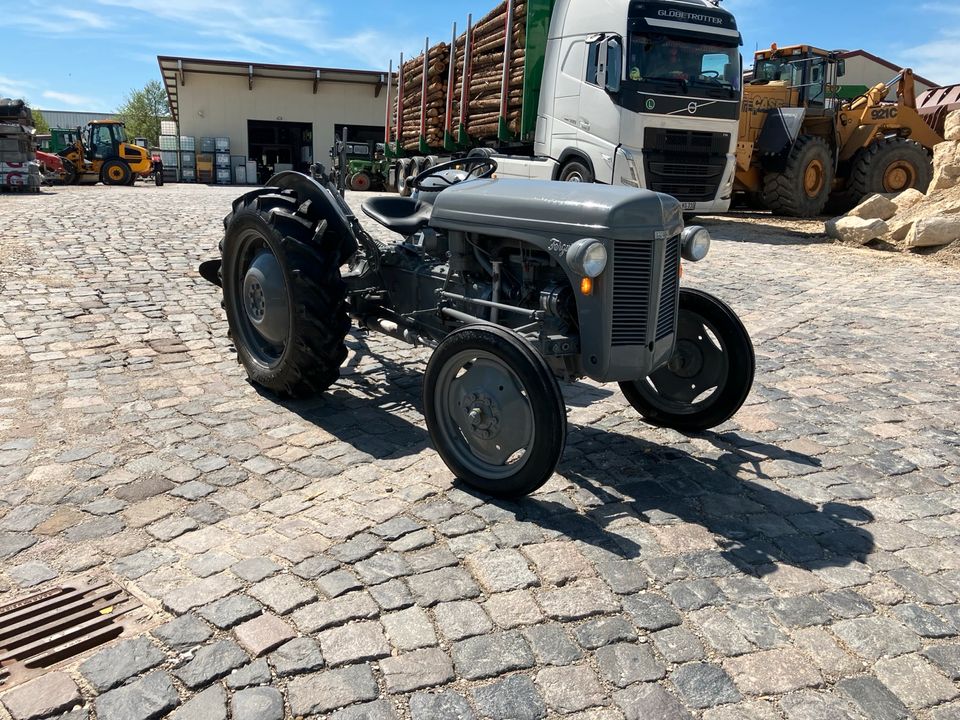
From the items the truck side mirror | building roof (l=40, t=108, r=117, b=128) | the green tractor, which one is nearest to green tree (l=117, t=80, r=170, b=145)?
building roof (l=40, t=108, r=117, b=128)

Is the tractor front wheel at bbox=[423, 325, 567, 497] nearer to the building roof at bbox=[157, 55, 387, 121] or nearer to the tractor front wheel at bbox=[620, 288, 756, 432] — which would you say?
the tractor front wheel at bbox=[620, 288, 756, 432]

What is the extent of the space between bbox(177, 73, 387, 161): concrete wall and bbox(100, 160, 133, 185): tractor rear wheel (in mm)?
6794

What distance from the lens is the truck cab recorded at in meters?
11.5

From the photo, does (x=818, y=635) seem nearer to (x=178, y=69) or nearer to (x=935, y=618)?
(x=935, y=618)

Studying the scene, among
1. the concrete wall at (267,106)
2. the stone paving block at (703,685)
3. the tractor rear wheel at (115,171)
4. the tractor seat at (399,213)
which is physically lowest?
the stone paving block at (703,685)

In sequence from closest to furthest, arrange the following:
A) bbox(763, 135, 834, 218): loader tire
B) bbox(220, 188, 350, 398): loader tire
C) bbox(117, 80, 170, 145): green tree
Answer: bbox(220, 188, 350, 398): loader tire → bbox(763, 135, 834, 218): loader tire → bbox(117, 80, 170, 145): green tree

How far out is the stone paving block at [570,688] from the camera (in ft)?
7.53

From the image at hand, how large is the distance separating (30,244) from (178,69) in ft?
99.4

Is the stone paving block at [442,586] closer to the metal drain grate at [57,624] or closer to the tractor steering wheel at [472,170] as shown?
the metal drain grate at [57,624]

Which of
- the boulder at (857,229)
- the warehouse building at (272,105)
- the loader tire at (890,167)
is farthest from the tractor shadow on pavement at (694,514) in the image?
the warehouse building at (272,105)

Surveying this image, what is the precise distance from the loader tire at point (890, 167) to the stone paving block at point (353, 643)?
16.4m

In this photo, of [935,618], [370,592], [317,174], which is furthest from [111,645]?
[317,174]

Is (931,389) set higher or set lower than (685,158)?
lower

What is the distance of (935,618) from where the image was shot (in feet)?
9.02
